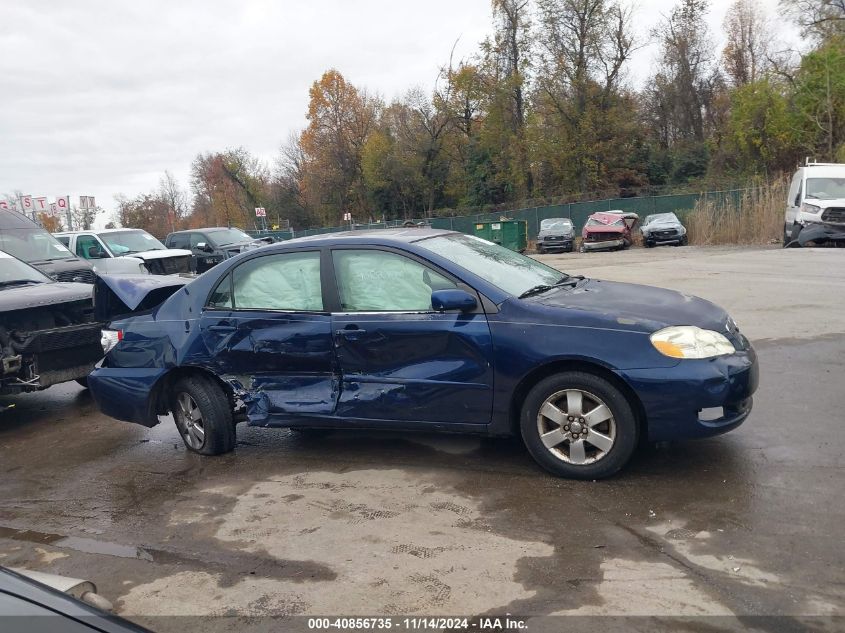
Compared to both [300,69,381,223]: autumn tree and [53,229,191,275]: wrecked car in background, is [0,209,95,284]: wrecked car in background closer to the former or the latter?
[53,229,191,275]: wrecked car in background

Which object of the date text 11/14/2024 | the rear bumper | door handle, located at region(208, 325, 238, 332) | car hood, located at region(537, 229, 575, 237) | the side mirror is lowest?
the date text 11/14/2024

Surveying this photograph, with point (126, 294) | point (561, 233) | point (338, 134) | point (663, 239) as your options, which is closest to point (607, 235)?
point (561, 233)

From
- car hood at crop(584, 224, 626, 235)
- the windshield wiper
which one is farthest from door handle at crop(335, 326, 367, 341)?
car hood at crop(584, 224, 626, 235)

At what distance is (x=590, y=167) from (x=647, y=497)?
4337cm

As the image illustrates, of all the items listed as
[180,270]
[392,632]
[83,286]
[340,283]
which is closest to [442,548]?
[392,632]

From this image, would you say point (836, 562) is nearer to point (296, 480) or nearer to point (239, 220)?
point (296, 480)

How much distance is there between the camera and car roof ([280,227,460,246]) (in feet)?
16.7

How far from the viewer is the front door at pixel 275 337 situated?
5.04 meters

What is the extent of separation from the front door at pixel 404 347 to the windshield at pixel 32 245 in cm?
835

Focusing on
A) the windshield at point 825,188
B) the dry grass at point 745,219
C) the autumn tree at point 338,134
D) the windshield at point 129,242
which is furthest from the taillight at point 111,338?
the autumn tree at point 338,134

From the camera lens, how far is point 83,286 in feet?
25.5

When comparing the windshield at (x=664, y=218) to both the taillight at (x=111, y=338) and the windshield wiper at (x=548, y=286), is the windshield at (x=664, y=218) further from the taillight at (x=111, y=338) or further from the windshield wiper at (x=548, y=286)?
the taillight at (x=111, y=338)

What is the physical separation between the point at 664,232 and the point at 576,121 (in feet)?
65.7

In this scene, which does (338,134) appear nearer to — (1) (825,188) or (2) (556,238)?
(2) (556,238)
